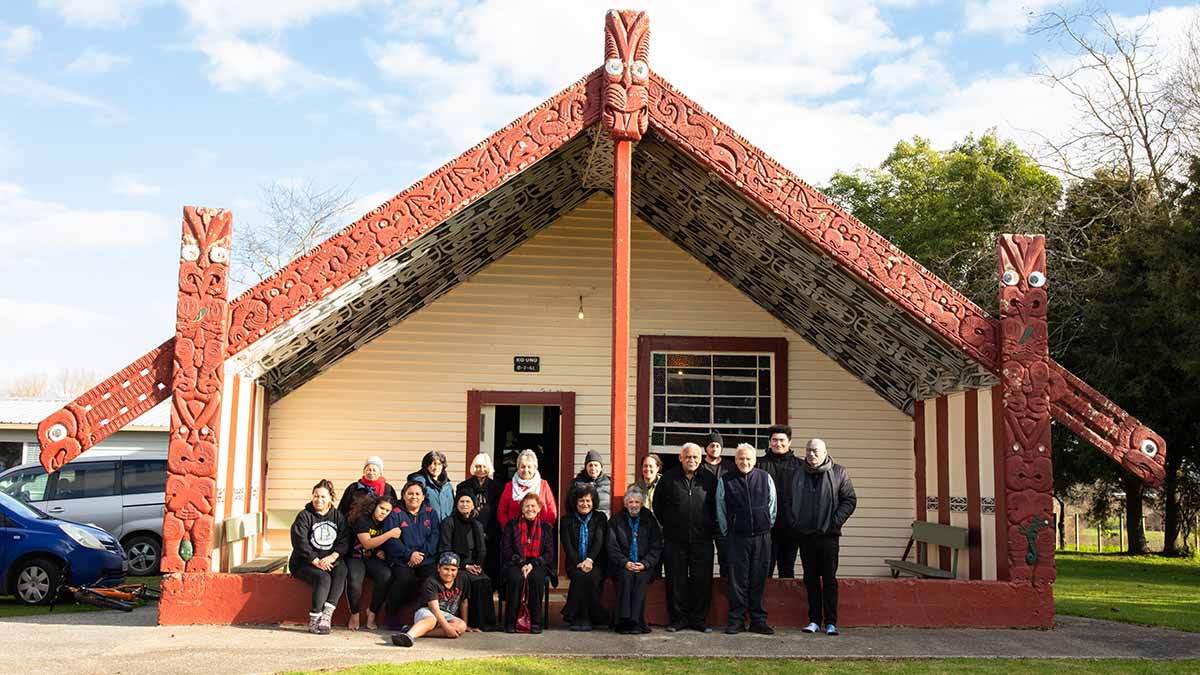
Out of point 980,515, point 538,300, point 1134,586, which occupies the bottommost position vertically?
point 1134,586

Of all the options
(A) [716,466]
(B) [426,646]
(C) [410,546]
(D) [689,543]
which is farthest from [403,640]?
(A) [716,466]

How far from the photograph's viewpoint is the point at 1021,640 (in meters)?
8.68

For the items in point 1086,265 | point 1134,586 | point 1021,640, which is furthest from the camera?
point 1086,265

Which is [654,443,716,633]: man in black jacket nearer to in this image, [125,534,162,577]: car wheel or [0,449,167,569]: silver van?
[0,449,167,569]: silver van

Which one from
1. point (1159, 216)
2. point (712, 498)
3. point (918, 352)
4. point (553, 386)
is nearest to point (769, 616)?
point (712, 498)

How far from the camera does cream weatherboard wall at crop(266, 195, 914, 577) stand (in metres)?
12.7

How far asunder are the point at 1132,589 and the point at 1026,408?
6.93 meters

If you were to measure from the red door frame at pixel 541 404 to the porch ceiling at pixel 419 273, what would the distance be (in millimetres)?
1292

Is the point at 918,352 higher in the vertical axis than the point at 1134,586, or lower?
higher

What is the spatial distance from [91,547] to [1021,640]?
8866 mm

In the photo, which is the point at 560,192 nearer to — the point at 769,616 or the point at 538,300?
the point at 538,300

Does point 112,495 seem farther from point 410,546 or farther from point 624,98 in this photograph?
point 624,98

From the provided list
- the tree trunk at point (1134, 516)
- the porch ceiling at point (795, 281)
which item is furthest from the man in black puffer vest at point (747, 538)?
the tree trunk at point (1134, 516)

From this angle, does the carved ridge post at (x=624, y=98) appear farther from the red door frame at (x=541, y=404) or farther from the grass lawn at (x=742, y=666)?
the red door frame at (x=541, y=404)
